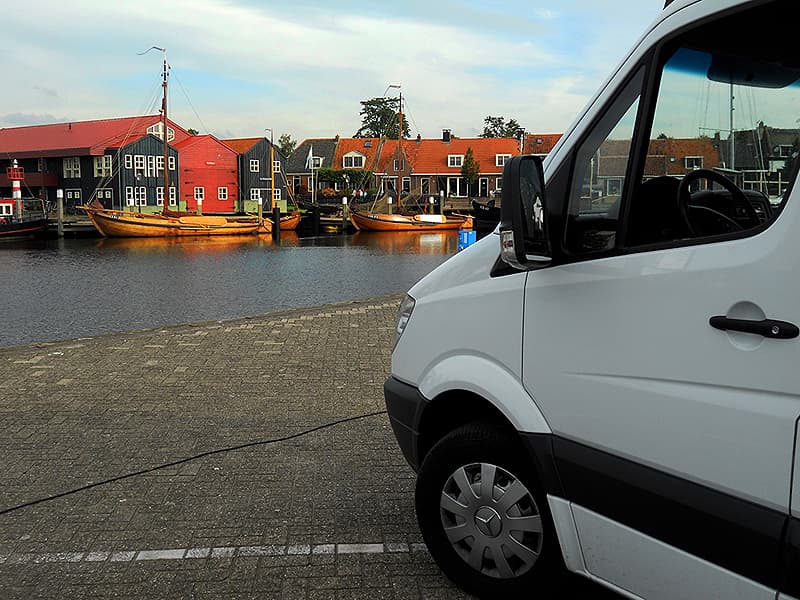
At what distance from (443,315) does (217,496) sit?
2.02m

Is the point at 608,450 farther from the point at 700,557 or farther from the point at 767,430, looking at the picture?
the point at 767,430

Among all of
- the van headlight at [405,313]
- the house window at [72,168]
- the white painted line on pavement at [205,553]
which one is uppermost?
the house window at [72,168]

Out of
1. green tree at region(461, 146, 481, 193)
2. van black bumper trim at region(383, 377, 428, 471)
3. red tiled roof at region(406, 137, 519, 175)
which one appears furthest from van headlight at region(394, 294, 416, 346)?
red tiled roof at region(406, 137, 519, 175)

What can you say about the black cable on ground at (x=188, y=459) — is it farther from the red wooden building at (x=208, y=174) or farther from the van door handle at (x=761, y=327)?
the red wooden building at (x=208, y=174)

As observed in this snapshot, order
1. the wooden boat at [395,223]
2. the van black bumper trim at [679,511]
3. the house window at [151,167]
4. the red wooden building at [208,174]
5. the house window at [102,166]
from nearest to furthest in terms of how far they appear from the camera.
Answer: the van black bumper trim at [679,511] → the wooden boat at [395,223] → the house window at [102,166] → the house window at [151,167] → the red wooden building at [208,174]

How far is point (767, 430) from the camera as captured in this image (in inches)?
88.4

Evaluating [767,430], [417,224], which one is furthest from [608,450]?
[417,224]

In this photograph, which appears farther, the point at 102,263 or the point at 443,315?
the point at 102,263

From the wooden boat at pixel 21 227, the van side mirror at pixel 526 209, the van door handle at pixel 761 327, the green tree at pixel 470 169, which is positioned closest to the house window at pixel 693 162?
the van side mirror at pixel 526 209

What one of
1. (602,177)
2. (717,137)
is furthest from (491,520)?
(717,137)

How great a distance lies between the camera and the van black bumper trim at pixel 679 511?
2.30 metres

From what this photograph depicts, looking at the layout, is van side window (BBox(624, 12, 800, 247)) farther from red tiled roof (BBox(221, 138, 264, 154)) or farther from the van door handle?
red tiled roof (BBox(221, 138, 264, 154))

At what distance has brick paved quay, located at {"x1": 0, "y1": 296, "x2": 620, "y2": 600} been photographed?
Result: 383 cm

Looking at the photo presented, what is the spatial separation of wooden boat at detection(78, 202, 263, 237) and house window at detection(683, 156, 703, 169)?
58.1 metres
